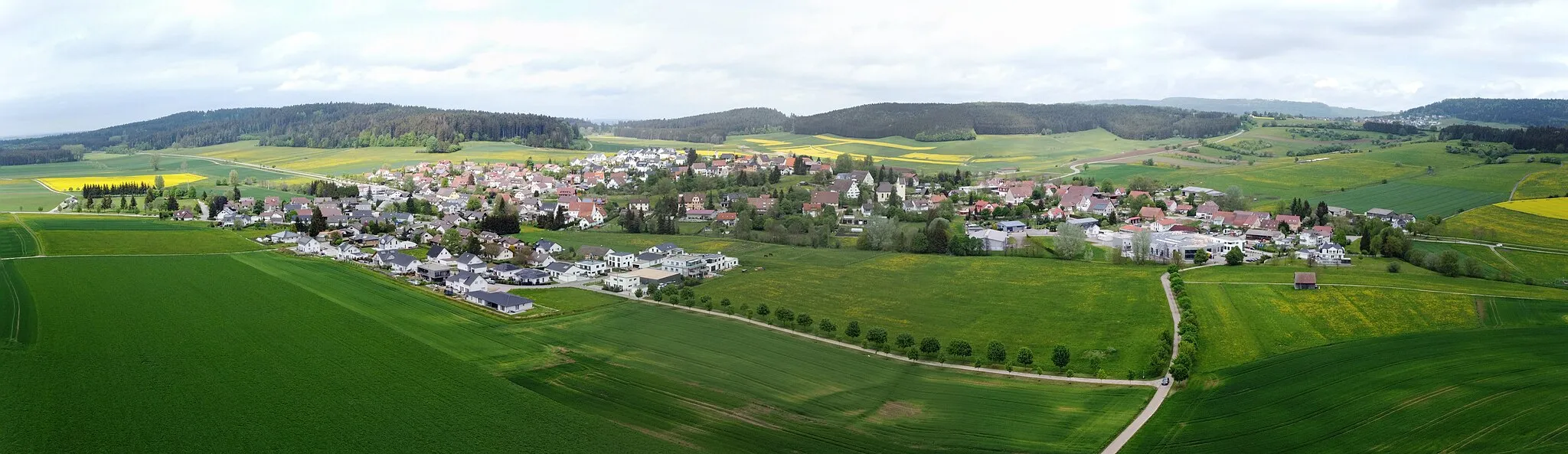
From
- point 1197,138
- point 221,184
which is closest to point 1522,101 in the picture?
point 1197,138

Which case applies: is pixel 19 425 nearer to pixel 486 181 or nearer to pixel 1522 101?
pixel 486 181

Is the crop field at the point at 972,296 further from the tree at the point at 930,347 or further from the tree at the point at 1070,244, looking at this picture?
the tree at the point at 930,347

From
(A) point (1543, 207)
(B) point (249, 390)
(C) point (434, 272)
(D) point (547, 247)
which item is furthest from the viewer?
(A) point (1543, 207)

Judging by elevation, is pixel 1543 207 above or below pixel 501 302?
above

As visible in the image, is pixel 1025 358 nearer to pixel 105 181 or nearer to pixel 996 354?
pixel 996 354

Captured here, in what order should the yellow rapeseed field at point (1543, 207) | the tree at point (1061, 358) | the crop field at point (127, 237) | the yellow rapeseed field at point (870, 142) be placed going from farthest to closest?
1. the yellow rapeseed field at point (870, 142)
2. the yellow rapeseed field at point (1543, 207)
3. the crop field at point (127, 237)
4. the tree at point (1061, 358)

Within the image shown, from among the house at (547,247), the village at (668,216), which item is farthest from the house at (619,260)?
the house at (547,247)

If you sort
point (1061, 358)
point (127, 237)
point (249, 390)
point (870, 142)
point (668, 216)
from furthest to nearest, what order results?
point (870, 142), point (668, 216), point (127, 237), point (1061, 358), point (249, 390)

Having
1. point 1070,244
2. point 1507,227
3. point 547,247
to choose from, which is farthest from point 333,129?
point 1507,227
